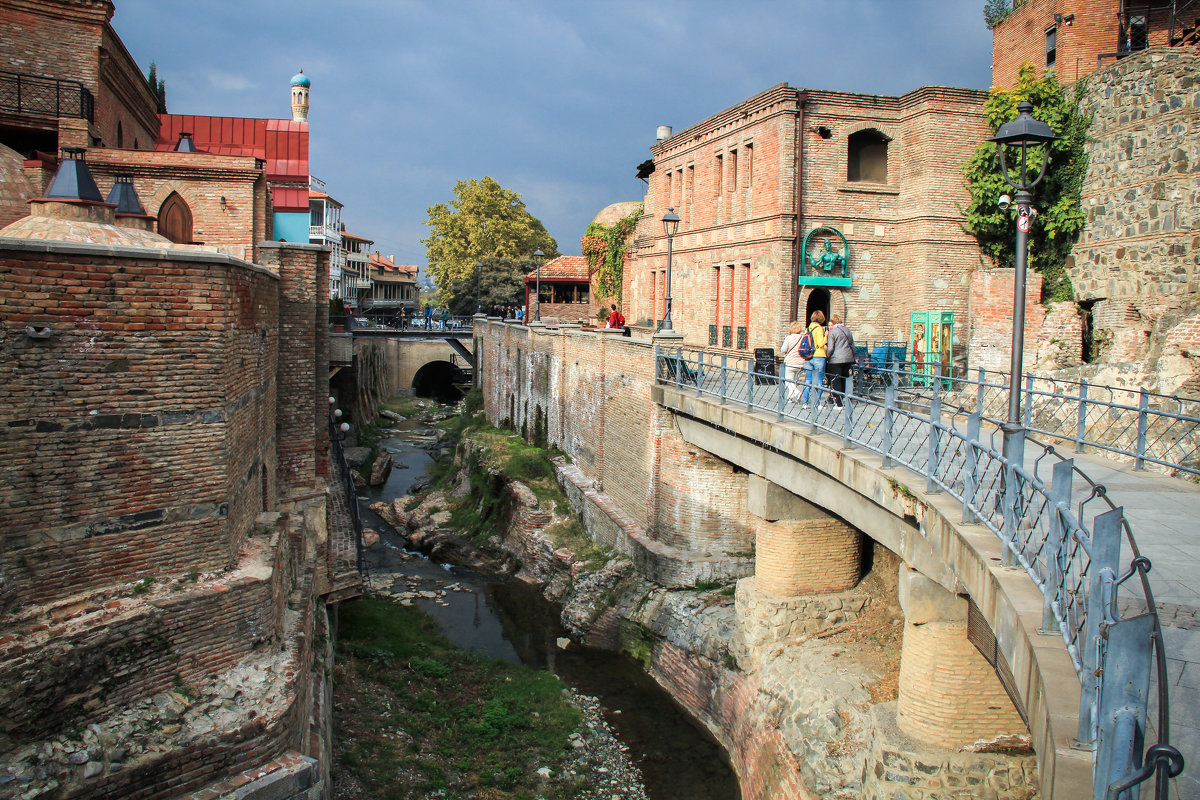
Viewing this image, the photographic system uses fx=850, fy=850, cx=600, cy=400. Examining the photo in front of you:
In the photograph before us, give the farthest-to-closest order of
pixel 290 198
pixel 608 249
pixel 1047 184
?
1. pixel 608 249
2. pixel 290 198
3. pixel 1047 184

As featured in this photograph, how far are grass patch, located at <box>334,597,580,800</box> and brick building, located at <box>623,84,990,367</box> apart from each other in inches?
470

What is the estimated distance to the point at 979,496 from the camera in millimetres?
7414

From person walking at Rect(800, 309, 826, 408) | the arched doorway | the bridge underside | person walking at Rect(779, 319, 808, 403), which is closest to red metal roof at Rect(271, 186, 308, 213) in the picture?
the arched doorway

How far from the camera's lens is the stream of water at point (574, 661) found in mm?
13406

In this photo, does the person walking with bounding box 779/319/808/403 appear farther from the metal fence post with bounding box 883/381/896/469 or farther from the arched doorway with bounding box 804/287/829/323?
the arched doorway with bounding box 804/287/829/323

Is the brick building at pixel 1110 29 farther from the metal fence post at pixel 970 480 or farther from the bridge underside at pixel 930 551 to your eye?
the metal fence post at pixel 970 480

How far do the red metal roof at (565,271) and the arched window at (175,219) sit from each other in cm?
2613

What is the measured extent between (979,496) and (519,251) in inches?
2150

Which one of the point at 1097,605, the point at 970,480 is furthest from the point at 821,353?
the point at 1097,605

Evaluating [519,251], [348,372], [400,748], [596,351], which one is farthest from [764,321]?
[519,251]

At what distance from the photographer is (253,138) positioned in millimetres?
31625

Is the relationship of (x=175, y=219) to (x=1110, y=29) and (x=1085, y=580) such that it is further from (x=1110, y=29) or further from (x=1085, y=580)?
(x=1110, y=29)

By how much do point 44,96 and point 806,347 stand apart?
59.2 feet

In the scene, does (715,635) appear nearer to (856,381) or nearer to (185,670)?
(856,381)
